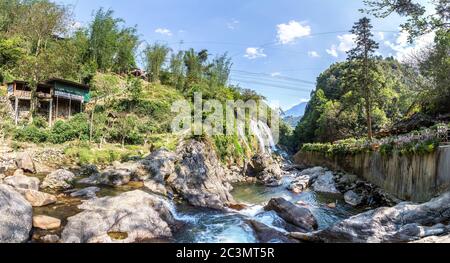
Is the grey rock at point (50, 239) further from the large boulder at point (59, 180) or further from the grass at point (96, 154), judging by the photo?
the grass at point (96, 154)

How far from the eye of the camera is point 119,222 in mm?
11297

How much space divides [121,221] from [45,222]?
7.97 feet

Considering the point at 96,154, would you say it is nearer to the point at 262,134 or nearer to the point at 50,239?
the point at 50,239

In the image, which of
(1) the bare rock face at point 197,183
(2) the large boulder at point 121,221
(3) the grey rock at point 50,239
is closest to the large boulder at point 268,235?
(2) the large boulder at point 121,221

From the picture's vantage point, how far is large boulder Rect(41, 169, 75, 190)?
54.9 feet

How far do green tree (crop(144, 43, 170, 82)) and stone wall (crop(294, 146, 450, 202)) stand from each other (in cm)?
3588

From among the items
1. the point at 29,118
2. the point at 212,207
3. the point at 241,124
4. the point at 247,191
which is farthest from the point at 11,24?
the point at 212,207

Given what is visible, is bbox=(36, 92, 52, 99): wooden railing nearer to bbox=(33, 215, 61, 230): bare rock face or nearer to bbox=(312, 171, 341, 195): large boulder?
bbox=(33, 215, 61, 230): bare rock face

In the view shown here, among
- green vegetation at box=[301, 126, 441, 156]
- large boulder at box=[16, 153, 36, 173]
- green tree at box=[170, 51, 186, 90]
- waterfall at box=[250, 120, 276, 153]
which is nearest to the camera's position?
green vegetation at box=[301, 126, 441, 156]

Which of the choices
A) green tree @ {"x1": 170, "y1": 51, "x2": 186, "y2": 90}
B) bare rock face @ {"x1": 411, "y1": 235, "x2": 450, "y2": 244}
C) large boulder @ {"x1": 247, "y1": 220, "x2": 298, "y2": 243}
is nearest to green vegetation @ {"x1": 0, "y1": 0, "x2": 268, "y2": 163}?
green tree @ {"x1": 170, "y1": 51, "x2": 186, "y2": 90}

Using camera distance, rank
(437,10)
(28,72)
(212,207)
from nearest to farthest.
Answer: (437,10) → (212,207) → (28,72)
